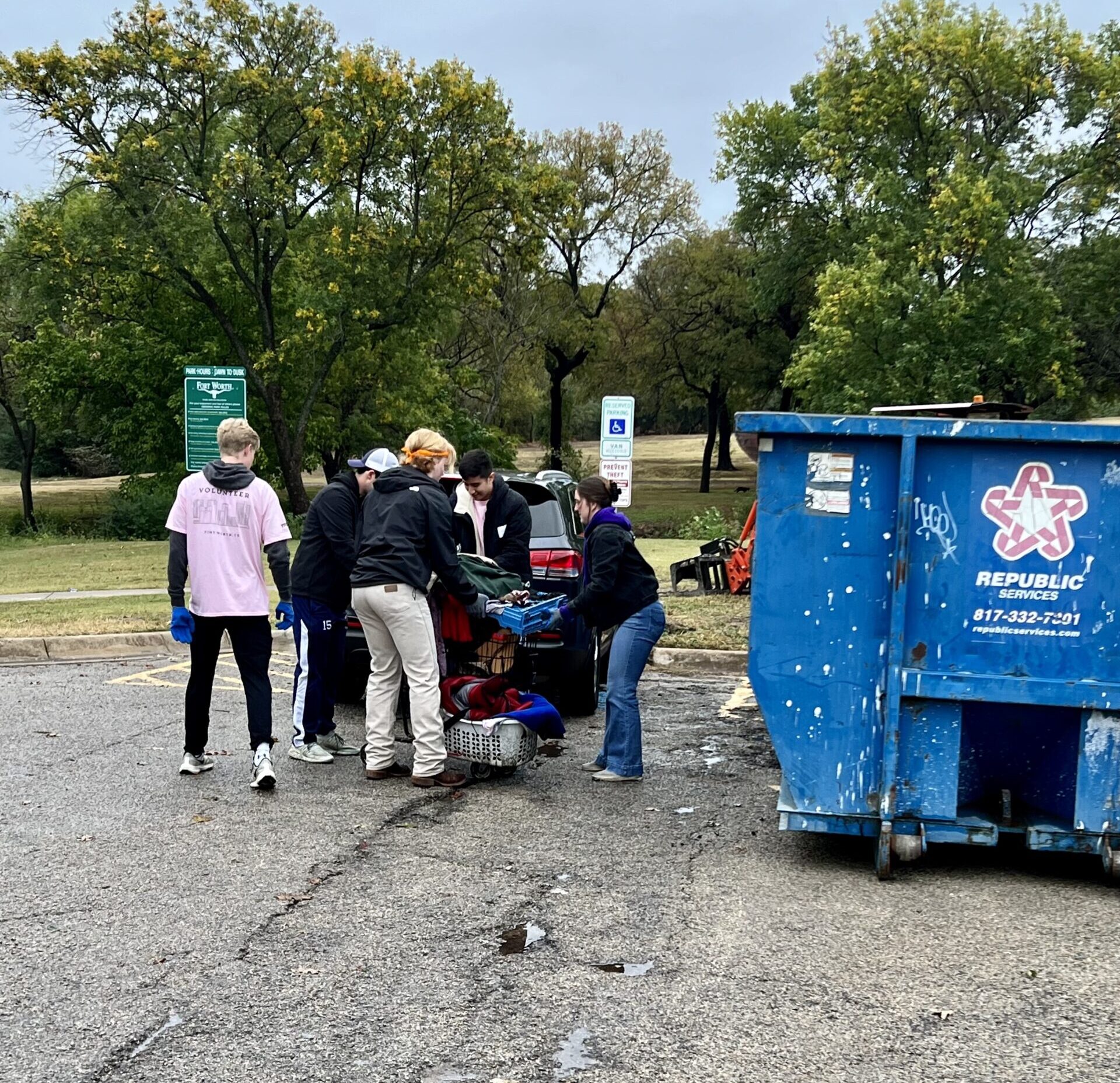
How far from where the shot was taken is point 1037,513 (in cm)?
505

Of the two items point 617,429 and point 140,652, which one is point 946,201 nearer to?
point 617,429

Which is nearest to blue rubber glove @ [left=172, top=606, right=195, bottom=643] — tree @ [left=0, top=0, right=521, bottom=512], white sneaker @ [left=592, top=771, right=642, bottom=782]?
white sneaker @ [left=592, top=771, right=642, bottom=782]

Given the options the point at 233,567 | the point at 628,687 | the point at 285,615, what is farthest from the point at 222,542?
the point at 628,687

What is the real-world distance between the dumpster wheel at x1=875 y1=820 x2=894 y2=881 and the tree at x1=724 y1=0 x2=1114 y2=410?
2883 cm

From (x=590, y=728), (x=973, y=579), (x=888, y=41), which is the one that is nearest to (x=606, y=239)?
(x=888, y=41)

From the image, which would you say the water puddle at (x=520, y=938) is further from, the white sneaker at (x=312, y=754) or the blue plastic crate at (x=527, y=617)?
the white sneaker at (x=312, y=754)

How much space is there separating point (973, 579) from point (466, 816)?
2690mm

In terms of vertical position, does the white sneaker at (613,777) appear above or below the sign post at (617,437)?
below

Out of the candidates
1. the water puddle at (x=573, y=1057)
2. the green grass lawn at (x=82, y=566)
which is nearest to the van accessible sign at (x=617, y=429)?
the green grass lawn at (x=82, y=566)

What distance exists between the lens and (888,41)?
3572cm

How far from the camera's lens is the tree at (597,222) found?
148 ft

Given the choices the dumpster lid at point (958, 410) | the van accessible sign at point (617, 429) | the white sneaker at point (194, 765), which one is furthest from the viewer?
the van accessible sign at point (617, 429)

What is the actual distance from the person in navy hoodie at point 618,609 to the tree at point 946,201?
27265 millimetres

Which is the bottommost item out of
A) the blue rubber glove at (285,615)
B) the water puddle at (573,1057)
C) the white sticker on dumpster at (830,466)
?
the water puddle at (573,1057)
